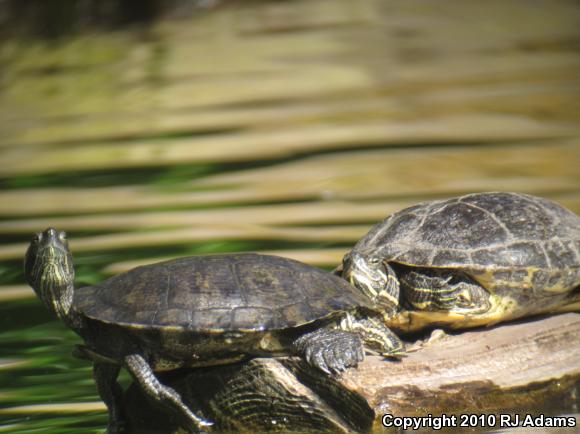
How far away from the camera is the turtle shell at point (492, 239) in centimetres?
420

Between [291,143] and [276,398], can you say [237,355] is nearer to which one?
[276,398]

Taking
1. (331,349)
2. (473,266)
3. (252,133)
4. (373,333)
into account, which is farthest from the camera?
(252,133)

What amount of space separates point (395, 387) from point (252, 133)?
6.51 metres

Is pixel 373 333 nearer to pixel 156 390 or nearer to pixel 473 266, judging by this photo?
pixel 473 266

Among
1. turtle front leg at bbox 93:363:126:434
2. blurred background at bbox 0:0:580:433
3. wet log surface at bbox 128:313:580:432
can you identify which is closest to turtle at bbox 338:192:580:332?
wet log surface at bbox 128:313:580:432

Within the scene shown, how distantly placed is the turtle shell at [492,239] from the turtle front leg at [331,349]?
55 centimetres

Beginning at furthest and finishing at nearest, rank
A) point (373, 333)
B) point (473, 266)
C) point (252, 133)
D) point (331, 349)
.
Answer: point (252, 133) < point (473, 266) < point (373, 333) < point (331, 349)

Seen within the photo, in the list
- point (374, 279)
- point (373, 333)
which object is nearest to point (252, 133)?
point (374, 279)

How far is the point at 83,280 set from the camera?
635 centimetres

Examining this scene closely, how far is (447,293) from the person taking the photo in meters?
4.19

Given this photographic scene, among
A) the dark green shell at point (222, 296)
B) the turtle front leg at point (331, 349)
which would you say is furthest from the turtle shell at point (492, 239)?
the turtle front leg at point (331, 349)

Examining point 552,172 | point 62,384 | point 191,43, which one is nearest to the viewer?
point 62,384

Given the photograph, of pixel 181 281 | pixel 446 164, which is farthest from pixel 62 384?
pixel 446 164

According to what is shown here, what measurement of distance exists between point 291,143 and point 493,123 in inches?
75.0
